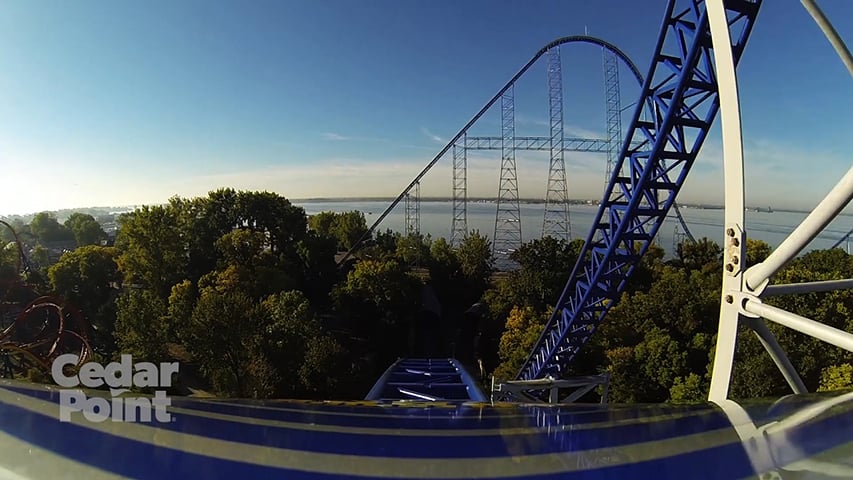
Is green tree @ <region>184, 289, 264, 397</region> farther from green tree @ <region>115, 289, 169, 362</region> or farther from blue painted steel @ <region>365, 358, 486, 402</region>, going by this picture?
blue painted steel @ <region>365, 358, 486, 402</region>

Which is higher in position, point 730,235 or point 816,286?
point 730,235

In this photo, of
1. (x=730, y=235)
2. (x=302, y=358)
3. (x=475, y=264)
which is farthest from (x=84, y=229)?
(x=730, y=235)

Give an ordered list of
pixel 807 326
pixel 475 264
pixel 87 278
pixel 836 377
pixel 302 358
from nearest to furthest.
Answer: pixel 807 326 < pixel 836 377 < pixel 302 358 < pixel 87 278 < pixel 475 264

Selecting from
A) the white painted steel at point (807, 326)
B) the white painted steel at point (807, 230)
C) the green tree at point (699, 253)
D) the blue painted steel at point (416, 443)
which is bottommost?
the green tree at point (699, 253)

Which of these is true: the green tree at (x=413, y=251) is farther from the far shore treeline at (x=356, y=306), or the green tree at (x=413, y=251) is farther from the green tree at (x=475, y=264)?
the green tree at (x=475, y=264)

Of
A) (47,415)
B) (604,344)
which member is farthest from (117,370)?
(604,344)

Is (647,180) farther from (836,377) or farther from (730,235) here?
(836,377)

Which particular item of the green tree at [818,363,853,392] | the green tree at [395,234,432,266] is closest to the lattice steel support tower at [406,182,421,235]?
the green tree at [395,234,432,266]

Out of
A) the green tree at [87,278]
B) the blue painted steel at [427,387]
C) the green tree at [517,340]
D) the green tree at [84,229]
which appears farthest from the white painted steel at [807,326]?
the green tree at [84,229]
